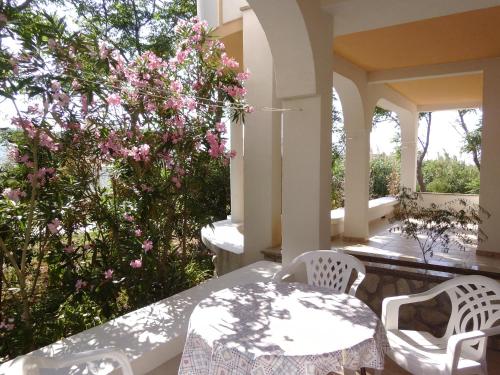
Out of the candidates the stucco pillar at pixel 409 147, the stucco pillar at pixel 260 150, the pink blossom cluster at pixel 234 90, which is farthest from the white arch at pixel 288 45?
the stucco pillar at pixel 409 147

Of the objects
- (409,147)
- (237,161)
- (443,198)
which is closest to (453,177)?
(443,198)

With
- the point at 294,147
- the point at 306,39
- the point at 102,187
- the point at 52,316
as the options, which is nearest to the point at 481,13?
the point at 306,39

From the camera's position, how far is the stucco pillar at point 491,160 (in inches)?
204

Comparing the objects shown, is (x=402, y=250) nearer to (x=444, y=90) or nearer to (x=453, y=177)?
(x=444, y=90)

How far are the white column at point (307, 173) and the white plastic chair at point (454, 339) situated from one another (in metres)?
1.10

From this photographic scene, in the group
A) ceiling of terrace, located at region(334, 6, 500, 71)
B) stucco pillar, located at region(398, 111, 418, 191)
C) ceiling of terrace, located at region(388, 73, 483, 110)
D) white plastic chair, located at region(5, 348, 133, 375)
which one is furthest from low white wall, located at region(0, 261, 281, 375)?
stucco pillar, located at region(398, 111, 418, 191)

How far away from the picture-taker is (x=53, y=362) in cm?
155

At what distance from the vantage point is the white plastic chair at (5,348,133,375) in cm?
139

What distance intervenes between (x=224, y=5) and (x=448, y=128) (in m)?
15.4

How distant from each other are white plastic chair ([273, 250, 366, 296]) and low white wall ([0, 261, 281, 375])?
2.67 ft

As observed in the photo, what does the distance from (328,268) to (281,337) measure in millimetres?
1325

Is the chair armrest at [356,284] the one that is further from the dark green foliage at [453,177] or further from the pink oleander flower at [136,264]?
the dark green foliage at [453,177]

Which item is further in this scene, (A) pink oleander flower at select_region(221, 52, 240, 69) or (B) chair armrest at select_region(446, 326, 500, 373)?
(A) pink oleander flower at select_region(221, 52, 240, 69)

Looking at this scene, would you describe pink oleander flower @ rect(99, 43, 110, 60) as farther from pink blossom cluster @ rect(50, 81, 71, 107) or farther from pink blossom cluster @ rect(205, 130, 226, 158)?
pink blossom cluster @ rect(205, 130, 226, 158)
